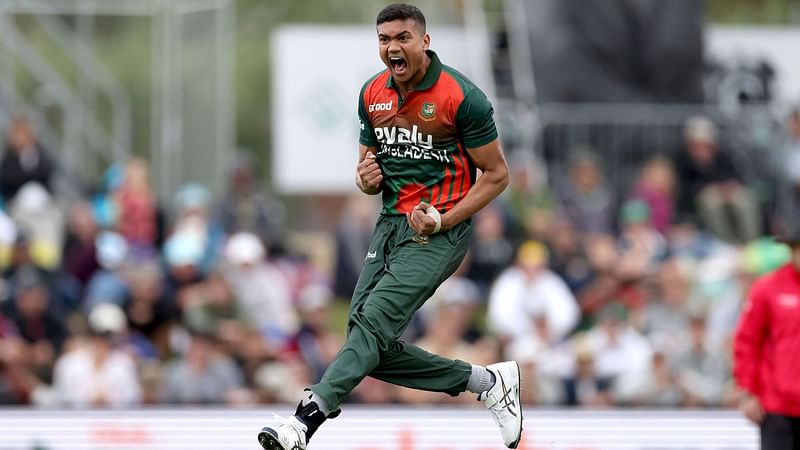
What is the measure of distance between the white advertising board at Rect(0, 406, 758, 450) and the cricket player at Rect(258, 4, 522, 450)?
2965 mm

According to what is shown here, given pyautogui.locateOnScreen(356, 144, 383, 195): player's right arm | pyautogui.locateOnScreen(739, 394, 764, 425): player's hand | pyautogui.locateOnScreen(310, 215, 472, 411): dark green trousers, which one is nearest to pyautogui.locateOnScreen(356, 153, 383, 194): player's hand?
pyautogui.locateOnScreen(356, 144, 383, 195): player's right arm

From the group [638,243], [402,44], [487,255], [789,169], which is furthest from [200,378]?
[789,169]

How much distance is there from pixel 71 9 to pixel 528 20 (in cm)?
545

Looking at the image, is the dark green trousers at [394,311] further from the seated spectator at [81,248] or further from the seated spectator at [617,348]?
the seated spectator at [81,248]

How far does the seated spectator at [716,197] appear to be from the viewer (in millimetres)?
18016

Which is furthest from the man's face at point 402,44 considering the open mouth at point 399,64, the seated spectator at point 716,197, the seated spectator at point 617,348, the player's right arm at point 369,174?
the seated spectator at point 716,197

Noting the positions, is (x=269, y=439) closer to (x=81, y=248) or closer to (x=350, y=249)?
(x=81, y=248)

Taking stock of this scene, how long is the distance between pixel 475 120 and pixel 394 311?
111 centimetres

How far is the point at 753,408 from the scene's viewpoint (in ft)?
34.1

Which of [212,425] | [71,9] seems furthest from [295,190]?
[212,425]

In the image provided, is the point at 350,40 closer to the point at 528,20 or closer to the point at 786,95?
the point at 528,20

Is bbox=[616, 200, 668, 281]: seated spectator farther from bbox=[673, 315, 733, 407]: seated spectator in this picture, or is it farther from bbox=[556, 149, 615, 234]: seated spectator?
bbox=[673, 315, 733, 407]: seated spectator

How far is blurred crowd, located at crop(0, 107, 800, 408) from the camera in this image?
14.0 meters

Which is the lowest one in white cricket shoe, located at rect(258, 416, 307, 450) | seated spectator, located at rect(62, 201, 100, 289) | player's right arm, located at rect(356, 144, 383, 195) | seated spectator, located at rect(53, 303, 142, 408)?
seated spectator, located at rect(53, 303, 142, 408)
